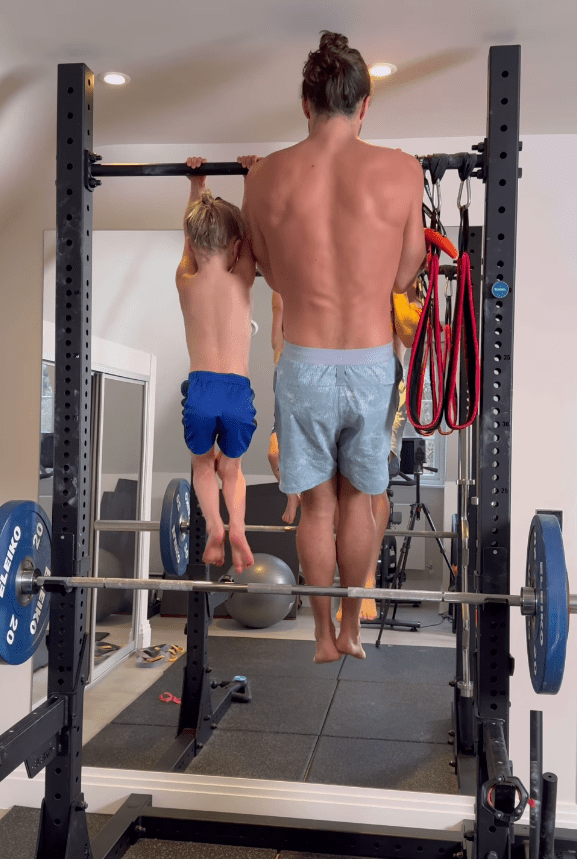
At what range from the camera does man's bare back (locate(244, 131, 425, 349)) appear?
2066 millimetres

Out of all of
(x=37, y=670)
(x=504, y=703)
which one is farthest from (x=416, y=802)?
(x=37, y=670)

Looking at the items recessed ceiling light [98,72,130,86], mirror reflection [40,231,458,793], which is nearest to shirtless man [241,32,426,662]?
recessed ceiling light [98,72,130,86]

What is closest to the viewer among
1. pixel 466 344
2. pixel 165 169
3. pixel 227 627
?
pixel 466 344

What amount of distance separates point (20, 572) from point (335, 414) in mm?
965

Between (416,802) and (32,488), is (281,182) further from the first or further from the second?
(416,802)

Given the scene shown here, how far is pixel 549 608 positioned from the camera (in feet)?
6.11

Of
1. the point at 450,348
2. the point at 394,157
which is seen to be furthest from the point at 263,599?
the point at 394,157

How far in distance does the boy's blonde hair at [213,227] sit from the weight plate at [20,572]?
2.87 ft

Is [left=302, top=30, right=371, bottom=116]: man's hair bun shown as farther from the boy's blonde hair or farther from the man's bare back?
the boy's blonde hair

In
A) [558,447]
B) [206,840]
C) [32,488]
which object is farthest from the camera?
[32,488]

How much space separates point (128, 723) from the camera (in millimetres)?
4258

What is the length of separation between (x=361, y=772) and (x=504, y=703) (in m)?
1.76

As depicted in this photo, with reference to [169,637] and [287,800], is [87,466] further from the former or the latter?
[169,637]

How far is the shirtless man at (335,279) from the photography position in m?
2.07
